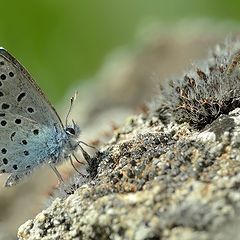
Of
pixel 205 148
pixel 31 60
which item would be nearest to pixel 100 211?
pixel 205 148

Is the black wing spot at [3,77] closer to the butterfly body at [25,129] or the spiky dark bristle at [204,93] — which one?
the butterfly body at [25,129]

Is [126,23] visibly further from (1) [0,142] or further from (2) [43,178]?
(1) [0,142]

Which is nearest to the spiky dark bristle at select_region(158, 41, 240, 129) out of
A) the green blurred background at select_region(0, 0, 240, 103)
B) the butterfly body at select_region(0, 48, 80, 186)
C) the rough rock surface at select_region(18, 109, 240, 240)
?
the rough rock surface at select_region(18, 109, 240, 240)

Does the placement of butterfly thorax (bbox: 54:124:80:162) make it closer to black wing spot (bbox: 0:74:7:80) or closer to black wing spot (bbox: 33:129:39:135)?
black wing spot (bbox: 33:129:39:135)

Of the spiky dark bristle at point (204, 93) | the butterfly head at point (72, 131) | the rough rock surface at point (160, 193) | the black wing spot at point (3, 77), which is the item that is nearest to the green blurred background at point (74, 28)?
the butterfly head at point (72, 131)

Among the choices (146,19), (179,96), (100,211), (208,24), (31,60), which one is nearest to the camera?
(100,211)

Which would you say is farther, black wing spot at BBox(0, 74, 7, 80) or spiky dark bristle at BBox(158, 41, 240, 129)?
black wing spot at BBox(0, 74, 7, 80)

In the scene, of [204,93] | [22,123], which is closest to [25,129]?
[22,123]

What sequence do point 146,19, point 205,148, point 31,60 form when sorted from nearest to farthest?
1. point 205,148
2. point 31,60
3. point 146,19
